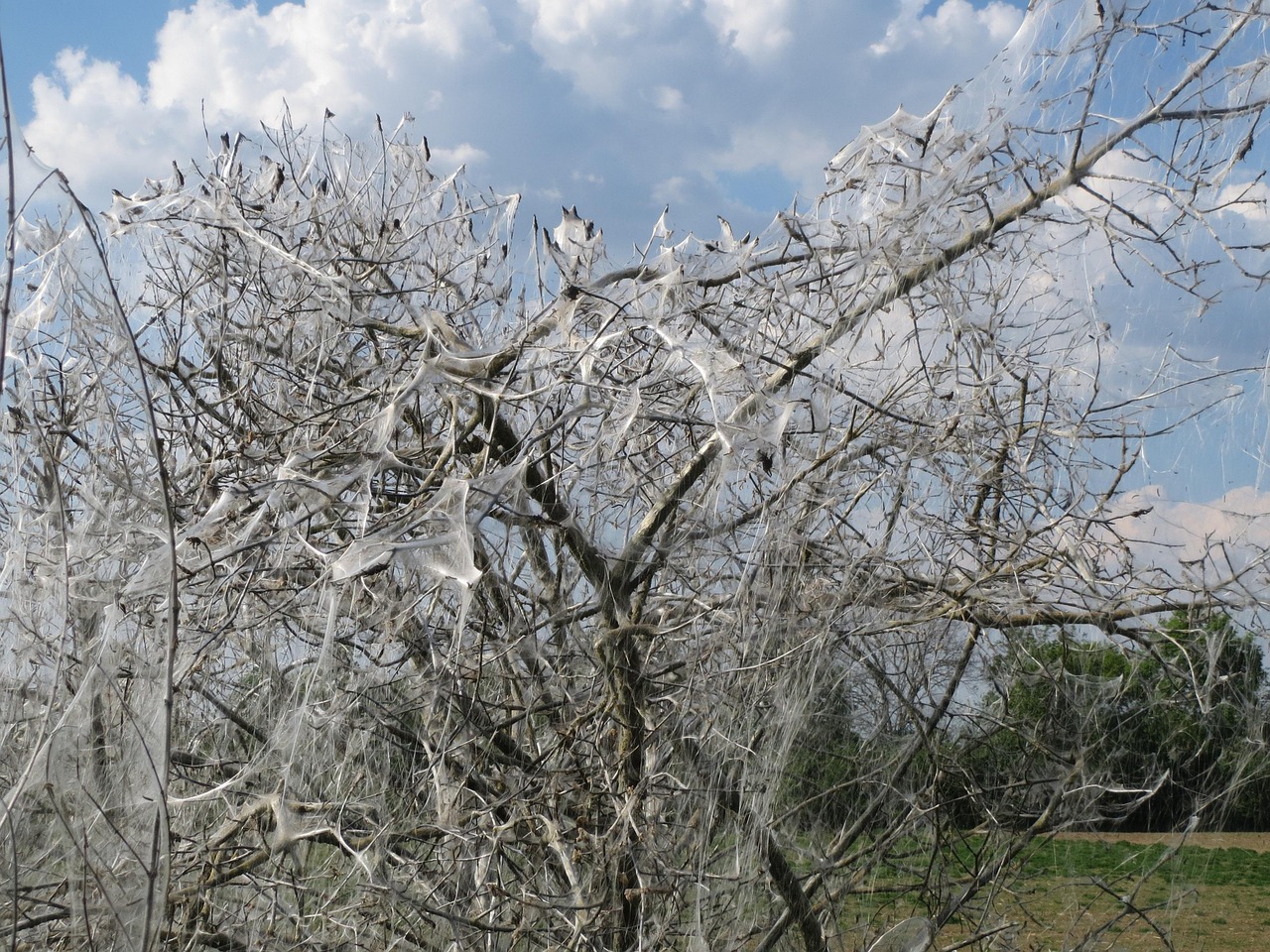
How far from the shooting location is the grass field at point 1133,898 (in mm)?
3596

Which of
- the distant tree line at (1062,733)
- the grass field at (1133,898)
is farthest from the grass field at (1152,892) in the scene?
the distant tree line at (1062,733)

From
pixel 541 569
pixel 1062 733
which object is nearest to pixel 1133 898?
pixel 1062 733

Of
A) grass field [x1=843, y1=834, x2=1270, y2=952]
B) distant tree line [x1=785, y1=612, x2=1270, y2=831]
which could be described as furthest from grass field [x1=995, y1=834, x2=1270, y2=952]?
distant tree line [x1=785, y1=612, x2=1270, y2=831]

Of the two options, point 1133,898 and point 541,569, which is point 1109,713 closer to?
point 1133,898

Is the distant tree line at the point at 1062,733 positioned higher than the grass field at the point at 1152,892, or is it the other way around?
the distant tree line at the point at 1062,733

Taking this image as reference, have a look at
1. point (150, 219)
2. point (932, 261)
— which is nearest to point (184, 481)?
point (150, 219)

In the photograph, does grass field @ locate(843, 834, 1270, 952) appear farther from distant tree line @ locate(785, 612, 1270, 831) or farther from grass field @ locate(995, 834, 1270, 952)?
distant tree line @ locate(785, 612, 1270, 831)

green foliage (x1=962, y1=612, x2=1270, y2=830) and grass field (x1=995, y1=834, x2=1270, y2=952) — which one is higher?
green foliage (x1=962, y1=612, x2=1270, y2=830)

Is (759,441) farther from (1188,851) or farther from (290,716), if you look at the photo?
(1188,851)

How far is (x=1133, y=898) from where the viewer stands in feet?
11.5

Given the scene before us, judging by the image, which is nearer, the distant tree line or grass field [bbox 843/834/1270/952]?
the distant tree line

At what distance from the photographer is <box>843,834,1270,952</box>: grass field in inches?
142

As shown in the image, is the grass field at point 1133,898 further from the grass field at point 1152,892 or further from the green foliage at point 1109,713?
the green foliage at point 1109,713

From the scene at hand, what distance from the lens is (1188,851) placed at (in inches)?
207
